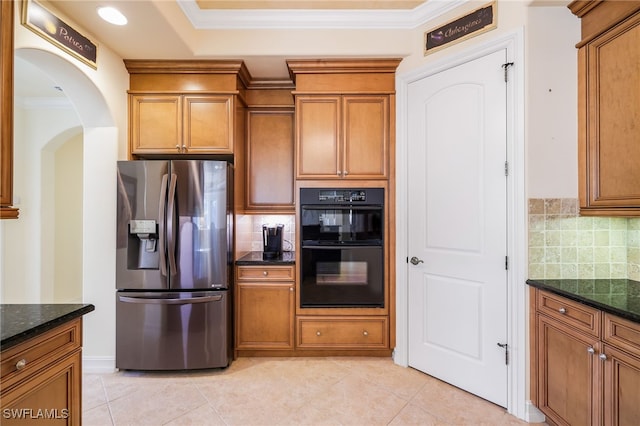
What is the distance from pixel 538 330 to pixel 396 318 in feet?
3.30

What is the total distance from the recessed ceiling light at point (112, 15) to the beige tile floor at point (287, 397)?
8.67ft

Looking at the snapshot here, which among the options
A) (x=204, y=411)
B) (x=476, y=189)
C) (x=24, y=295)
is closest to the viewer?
(x=204, y=411)

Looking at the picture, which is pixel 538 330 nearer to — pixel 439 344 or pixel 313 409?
pixel 439 344

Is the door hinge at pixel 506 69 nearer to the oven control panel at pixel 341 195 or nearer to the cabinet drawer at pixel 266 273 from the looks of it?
the oven control panel at pixel 341 195

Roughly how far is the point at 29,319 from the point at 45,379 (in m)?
0.25

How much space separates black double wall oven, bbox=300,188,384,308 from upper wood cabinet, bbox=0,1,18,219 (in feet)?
5.89

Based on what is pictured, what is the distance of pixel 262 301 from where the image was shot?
Result: 2588 millimetres

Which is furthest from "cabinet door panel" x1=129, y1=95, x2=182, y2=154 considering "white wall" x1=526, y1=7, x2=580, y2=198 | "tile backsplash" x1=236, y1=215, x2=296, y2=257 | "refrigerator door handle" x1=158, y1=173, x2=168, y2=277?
"white wall" x1=526, y1=7, x2=580, y2=198

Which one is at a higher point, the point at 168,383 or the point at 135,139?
the point at 135,139

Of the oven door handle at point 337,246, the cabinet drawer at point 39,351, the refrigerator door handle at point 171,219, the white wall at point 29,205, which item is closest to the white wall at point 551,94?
the oven door handle at point 337,246

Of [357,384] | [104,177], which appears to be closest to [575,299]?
[357,384]

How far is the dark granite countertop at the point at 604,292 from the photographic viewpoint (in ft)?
4.30

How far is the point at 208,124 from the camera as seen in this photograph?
8.48 feet

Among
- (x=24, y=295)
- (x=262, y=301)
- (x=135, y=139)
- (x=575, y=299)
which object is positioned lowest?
(x=24, y=295)
